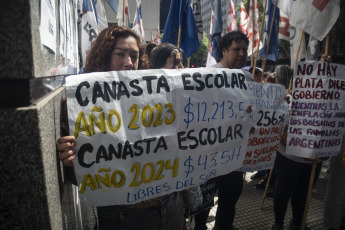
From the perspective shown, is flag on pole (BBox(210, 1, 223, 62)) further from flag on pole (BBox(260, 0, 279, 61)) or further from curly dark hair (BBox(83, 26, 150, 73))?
curly dark hair (BBox(83, 26, 150, 73))

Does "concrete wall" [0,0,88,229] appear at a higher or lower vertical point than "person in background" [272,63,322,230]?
higher

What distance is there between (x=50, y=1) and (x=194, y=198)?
1.78m

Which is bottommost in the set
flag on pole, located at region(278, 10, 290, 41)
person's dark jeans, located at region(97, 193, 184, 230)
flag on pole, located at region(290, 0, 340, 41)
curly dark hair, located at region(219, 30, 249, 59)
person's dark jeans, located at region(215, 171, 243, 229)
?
person's dark jeans, located at region(215, 171, 243, 229)

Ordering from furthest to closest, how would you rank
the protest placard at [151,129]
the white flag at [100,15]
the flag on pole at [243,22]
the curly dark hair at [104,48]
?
the flag on pole at [243,22], the white flag at [100,15], the curly dark hair at [104,48], the protest placard at [151,129]

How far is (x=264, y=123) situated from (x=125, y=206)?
145 centimetres

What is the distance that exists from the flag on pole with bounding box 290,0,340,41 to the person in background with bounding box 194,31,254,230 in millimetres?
614

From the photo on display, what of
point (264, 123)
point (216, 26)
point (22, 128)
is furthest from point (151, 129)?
point (216, 26)

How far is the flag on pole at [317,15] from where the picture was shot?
2561mm

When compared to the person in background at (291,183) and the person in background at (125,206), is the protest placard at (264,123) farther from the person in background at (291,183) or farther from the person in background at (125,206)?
the person in background at (125,206)

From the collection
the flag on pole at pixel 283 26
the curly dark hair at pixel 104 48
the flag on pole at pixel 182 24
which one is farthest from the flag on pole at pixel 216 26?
the curly dark hair at pixel 104 48

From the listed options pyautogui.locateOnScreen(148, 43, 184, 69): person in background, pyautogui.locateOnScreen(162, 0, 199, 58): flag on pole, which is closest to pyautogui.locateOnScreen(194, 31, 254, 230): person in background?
pyautogui.locateOnScreen(148, 43, 184, 69): person in background

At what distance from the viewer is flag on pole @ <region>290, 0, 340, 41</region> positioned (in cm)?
256

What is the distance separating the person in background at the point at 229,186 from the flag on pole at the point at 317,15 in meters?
0.61

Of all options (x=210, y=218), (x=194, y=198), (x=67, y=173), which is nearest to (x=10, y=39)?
(x=67, y=173)
